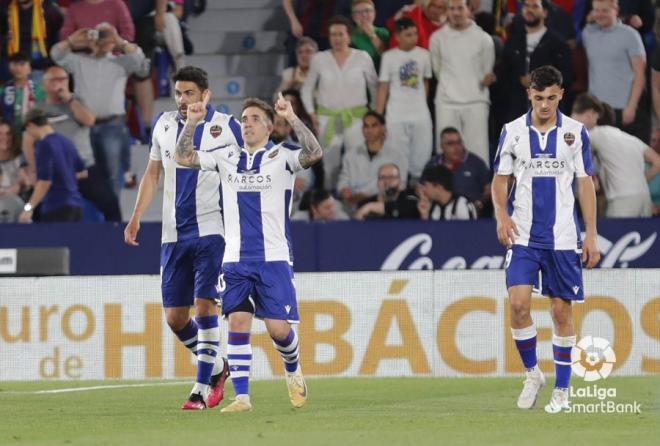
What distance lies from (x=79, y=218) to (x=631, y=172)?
596 centimetres

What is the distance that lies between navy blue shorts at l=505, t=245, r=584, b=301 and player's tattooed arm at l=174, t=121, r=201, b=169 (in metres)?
2.23

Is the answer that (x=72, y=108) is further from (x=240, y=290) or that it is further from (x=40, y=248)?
(x=240, y=290)

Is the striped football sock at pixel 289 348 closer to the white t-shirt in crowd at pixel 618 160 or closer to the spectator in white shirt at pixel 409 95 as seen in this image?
the white t-shirt in crowd at pixel 618 160

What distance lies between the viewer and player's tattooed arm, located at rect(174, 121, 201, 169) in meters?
10.7

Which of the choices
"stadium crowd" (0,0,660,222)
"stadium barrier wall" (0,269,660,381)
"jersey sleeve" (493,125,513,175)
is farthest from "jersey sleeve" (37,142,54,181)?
"jersey sleeve" (493,125,513,175)

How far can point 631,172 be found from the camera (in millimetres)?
16469

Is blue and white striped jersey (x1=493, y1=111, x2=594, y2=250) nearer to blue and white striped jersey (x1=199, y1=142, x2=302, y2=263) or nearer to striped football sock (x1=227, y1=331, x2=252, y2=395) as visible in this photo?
blue and white striped jersey (x1=199, y1=142, x2=302, y2=263)

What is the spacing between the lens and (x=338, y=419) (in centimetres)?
1002

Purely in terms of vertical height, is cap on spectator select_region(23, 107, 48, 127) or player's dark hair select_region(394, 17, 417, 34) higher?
player's dark hair select_region(394, 17, 417, 34)

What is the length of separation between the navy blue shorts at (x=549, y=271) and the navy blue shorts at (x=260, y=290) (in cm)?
150

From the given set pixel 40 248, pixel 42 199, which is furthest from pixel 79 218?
pixel 40 248

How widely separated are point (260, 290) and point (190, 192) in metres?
1.11

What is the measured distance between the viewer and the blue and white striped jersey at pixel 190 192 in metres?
11.3

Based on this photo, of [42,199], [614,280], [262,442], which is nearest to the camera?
[262,442]
